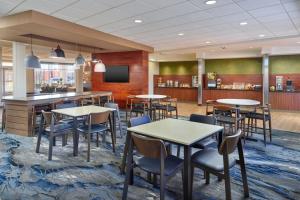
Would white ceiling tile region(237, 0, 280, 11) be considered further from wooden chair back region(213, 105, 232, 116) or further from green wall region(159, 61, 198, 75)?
green wall region(159, 61, 198, 75)

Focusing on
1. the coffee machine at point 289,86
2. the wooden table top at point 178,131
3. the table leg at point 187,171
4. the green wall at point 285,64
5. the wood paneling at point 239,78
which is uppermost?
the green wall at point 285,64

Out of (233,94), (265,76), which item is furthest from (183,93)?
(265,76)

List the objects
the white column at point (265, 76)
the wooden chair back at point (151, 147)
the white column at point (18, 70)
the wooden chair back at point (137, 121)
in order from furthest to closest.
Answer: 1. the white column at point (265, 76)
2. the white column at point (18, 70)
3. the wooden chair back at point (137, 121)
4. the wooden chair back at point (151, 147)

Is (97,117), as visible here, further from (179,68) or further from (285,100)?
(179,68)

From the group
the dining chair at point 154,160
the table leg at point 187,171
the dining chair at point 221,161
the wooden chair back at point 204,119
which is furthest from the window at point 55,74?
the table leg at point 187,171

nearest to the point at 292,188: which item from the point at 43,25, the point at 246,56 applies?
the point at 43,25

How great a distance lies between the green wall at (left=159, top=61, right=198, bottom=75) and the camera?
11.8 meters

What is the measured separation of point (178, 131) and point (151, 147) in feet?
1.80

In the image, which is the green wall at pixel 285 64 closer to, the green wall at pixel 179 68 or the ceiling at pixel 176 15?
A: the ceiling at pixel 176 15

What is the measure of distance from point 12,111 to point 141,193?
4086mm

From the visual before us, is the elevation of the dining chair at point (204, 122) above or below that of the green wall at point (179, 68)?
below

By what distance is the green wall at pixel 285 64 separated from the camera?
8688mm

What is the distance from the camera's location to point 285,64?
888 centimetres

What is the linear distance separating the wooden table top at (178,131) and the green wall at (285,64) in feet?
26.2
